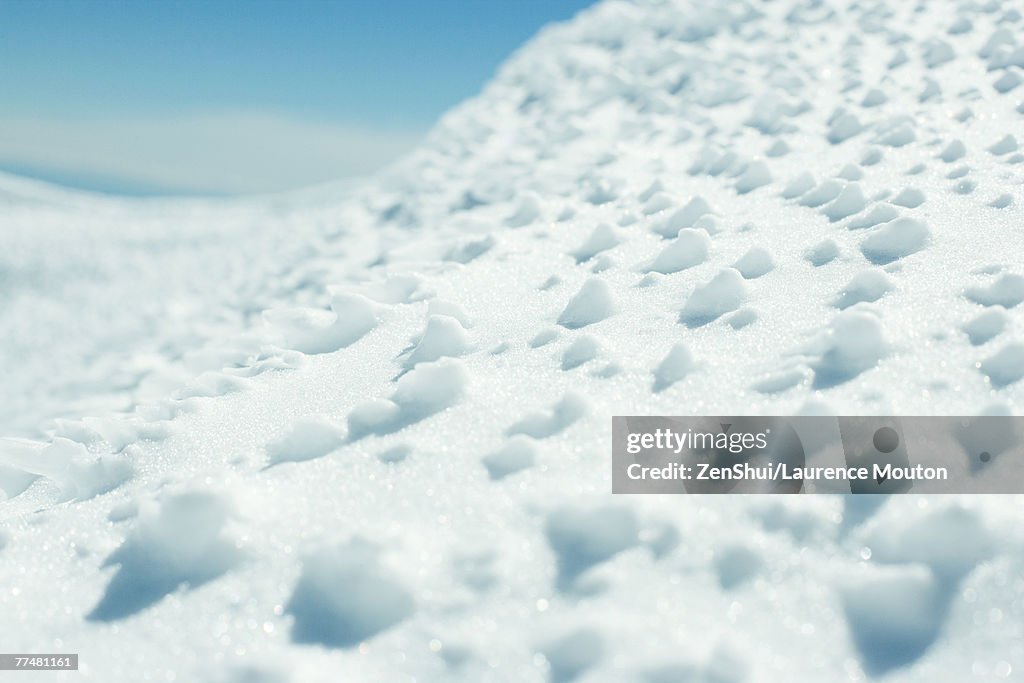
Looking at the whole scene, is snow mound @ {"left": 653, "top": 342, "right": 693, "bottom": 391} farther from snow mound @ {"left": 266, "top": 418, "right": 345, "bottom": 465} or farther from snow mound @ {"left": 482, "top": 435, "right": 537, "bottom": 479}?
snow mound @ {"left": 266, "top": 418, "right": 345, "bottom": 465}

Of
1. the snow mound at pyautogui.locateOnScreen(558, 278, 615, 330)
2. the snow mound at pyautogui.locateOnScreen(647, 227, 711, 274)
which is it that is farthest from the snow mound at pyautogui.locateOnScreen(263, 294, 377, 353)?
the snow mound at pyautogui.locateOnScreen(647, 227, 711, 274)

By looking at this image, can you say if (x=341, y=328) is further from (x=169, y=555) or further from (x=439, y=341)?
(x=169, y=555)

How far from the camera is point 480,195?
15.2 feet

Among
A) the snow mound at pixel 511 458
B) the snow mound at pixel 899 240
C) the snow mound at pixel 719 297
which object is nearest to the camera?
the snow mound at pixel 511 458

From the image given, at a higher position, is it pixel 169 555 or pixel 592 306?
pixel 592 306

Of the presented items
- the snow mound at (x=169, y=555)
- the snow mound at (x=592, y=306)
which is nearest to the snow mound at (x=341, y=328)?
the snow mound at (x=592, y=306)

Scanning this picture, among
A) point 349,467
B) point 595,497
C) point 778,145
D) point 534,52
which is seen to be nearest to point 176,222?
point 534,52

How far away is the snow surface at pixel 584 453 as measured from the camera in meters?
1.10

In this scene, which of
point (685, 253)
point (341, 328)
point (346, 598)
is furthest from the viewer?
point (341, 328)

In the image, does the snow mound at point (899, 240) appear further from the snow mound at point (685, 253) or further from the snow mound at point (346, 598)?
the snow mound at point (346, 598)

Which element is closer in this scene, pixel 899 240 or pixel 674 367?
pixel 674 367

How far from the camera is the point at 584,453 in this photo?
1.44 metres

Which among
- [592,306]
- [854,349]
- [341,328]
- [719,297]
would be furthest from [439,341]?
[854,349]

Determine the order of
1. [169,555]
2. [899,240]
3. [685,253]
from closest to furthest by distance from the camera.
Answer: [169,555] → [899,240] → [685,253]
